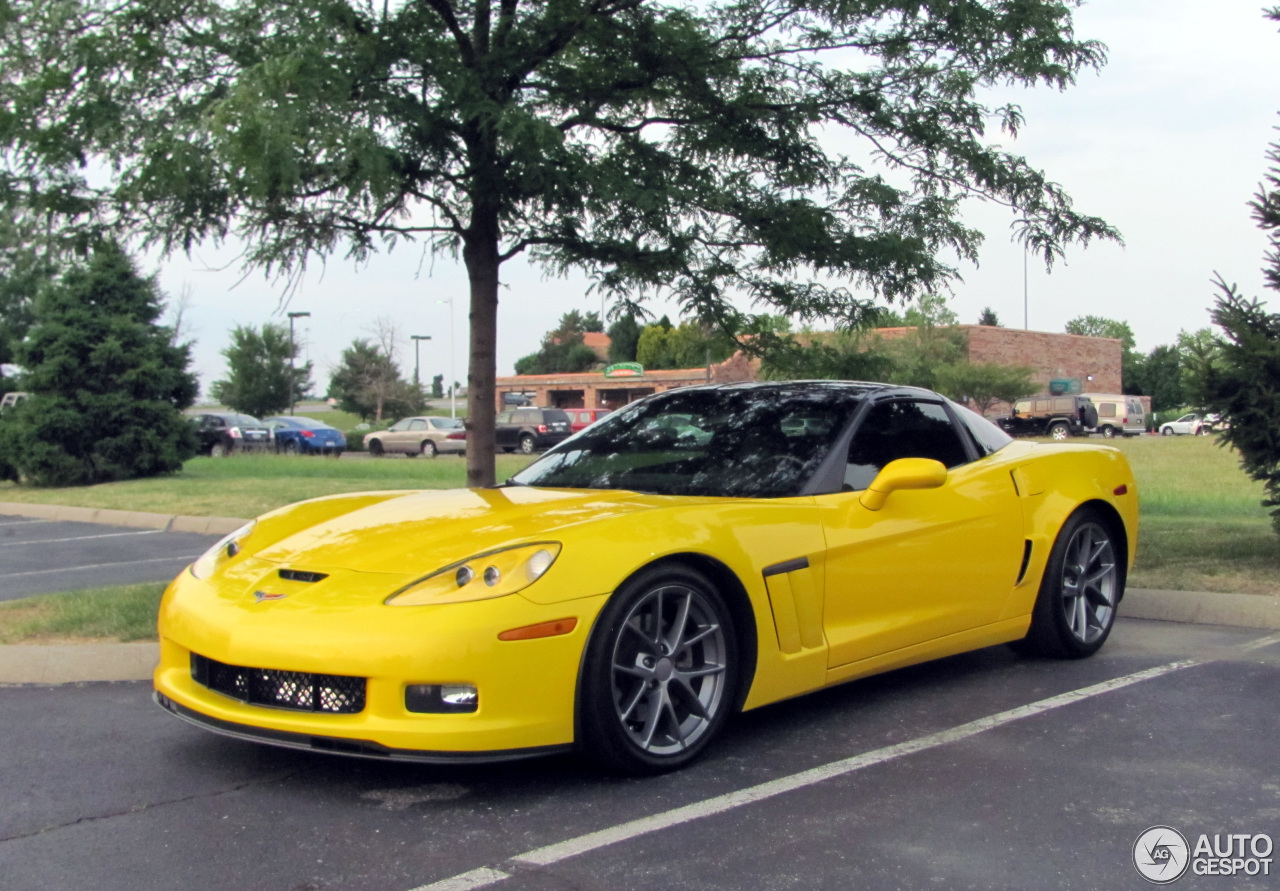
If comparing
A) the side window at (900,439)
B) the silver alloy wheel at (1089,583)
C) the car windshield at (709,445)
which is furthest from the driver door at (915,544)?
the silver alloy wheel at (1089,583)

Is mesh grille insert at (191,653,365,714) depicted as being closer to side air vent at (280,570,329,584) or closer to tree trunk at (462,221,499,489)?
side air vent at (280,570,329,584)

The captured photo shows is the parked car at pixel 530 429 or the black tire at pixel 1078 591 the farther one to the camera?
the parked car at pixel 530 429

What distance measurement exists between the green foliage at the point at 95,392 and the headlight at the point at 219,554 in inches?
667

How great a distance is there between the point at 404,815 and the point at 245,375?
206ft

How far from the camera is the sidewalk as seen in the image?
5.50 m

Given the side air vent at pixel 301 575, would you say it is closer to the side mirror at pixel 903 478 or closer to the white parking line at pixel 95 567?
the side mirror at pixel 903 478

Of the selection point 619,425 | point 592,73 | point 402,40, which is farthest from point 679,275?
point 619,425

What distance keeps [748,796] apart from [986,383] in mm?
51952

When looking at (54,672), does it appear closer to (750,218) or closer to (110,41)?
(110,41)

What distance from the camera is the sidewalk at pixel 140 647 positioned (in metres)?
A: 5.50

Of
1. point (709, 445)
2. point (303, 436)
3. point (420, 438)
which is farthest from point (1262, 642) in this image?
point (303, 436)

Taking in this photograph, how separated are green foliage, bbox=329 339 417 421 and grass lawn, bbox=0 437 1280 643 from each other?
110 ft

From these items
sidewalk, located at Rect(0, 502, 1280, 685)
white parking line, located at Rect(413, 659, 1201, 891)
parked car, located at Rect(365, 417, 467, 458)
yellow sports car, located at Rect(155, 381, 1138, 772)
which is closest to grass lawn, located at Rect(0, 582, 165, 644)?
sidewalk, located at Rect(0, 502, 1280, 685)

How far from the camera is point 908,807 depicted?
362 centimetres
